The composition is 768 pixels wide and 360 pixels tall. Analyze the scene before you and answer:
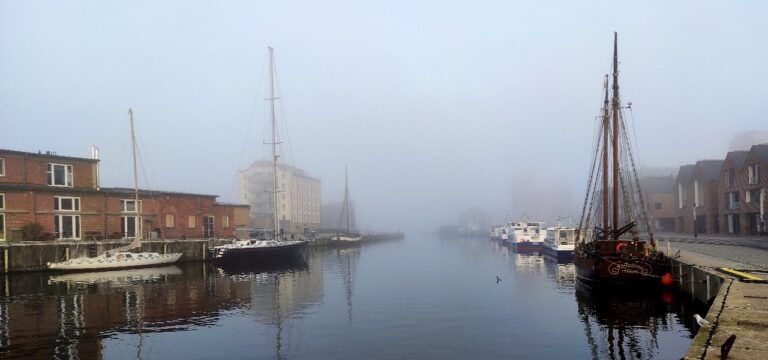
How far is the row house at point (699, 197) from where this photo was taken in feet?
273

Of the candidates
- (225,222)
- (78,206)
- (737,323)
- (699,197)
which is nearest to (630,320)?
(737,323)

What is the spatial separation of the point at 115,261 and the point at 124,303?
86.1 ft

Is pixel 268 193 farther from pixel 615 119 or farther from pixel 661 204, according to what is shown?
pixel 615 119

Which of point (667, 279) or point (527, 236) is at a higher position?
point (667, 279)

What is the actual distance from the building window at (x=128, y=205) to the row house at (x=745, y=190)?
243ft

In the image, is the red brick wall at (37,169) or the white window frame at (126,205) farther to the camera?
the white window frame at (126,205)

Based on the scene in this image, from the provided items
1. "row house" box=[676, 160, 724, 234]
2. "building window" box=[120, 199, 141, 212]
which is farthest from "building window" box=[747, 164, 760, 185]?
"building window" box=[120, 199, 141, 212]

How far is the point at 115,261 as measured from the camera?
58250mm

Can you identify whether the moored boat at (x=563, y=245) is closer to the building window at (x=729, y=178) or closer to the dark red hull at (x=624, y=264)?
the building window at (x=729, y=178)

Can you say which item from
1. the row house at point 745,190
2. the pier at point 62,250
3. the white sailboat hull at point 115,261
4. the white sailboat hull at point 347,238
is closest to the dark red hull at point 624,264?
Answer: the row house at point 745,190

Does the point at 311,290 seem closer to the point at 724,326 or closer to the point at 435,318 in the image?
the point at 435,318

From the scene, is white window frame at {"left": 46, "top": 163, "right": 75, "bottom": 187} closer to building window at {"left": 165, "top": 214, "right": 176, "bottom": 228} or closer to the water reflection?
→ building window at {"left": 165, "top": 214, "right": 176, "bottom": 228}

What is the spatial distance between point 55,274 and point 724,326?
57.0 m

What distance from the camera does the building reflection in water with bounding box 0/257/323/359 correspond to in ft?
79.3
